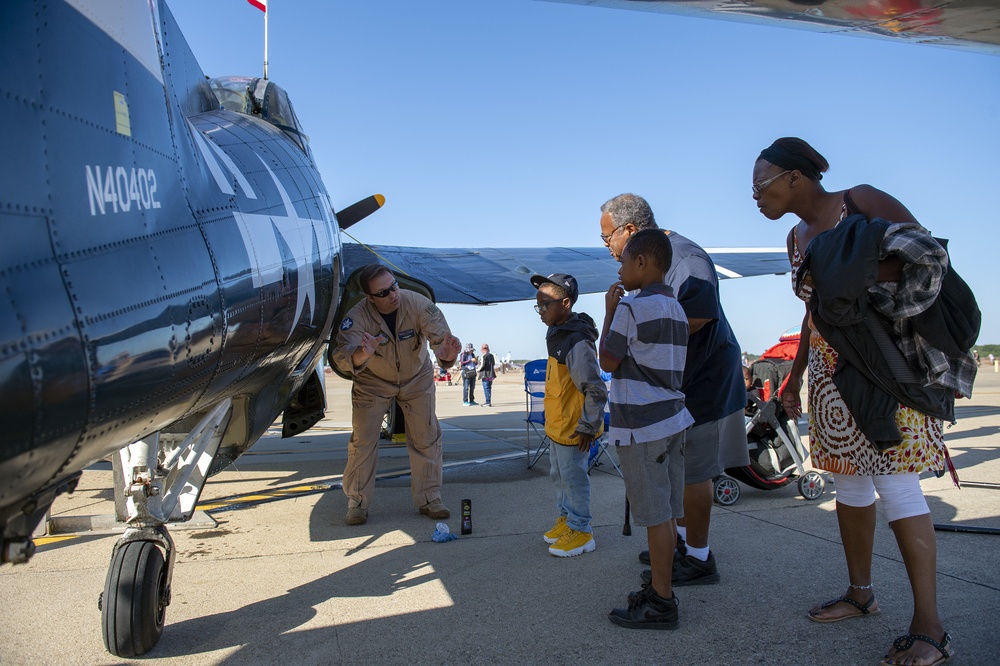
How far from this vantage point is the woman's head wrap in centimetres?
320

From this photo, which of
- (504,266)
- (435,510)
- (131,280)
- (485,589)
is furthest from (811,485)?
(504,266)

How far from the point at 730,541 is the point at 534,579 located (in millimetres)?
1345

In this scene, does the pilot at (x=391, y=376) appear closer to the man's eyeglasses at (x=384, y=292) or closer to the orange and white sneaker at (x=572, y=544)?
the man's eyeglasses at (x=384, y=292)

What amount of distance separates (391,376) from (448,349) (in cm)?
53

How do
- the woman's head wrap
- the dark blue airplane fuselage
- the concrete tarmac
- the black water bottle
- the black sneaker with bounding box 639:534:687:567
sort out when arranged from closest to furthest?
the dark blue airplane fuselage
the concrete tarmac
the woman's head wrap
the black sneaker with bounding box 639:534:687:567
the black water bottle

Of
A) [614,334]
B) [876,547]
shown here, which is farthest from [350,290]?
[876,547]

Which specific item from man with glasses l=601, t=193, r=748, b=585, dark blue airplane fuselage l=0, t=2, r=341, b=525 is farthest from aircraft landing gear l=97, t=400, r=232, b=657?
man with glasses l=601, t=193, r=748, b=585

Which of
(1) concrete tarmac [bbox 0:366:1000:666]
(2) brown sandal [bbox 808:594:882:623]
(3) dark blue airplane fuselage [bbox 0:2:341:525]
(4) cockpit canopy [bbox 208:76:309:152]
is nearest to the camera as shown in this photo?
(3) dark blue airplane fuselage [bbox 0:2:341:525]

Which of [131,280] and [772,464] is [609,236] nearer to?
[131,280]

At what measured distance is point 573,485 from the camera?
14.4 feet

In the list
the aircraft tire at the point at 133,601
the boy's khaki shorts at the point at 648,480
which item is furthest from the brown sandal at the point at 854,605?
the aircraft tire at the point at 133,601

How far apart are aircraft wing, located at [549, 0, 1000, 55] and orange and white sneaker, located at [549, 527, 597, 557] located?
2.90m

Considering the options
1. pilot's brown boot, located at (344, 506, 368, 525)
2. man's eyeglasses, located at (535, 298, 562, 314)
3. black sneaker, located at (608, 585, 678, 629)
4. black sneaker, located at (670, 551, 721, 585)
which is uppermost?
man's eyeglasses, located at (535, 298, 562, 314)

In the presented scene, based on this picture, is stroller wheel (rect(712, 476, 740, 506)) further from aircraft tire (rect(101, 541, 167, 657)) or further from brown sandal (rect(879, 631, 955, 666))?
aircraft tire (rect(101, 541, 167, 657))
